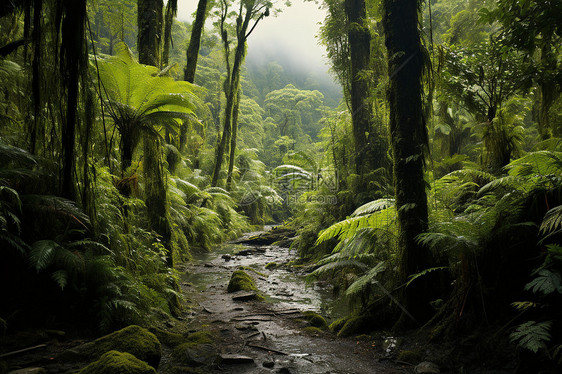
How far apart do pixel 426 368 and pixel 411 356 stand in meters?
0.25

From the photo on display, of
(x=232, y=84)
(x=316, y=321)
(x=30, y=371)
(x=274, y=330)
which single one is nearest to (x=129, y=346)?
(x=30, y=371)

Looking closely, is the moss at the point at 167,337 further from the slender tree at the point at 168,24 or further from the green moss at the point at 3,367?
the slender tree at the point at 168,24

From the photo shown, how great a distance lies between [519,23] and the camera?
4285 millimetres

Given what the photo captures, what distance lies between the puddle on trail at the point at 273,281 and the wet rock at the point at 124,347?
249cm

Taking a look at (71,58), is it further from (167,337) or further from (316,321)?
(316,321)

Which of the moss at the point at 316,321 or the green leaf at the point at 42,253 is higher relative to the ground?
the green leaf at the point at 42,253

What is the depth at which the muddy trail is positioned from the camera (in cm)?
274

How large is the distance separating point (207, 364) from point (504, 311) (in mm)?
2622

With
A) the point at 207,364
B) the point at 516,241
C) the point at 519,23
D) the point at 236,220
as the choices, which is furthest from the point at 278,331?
the point at 236,220

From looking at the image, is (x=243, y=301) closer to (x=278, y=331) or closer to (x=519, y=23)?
(x=278, y=331)

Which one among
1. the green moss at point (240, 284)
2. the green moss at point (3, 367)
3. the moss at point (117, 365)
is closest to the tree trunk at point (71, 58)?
the green moss at point (3, 367)

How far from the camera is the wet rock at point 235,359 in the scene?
280 centimetres

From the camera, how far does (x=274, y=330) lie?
12.5ft

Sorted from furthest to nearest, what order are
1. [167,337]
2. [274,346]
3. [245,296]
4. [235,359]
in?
[245,296] → [274,346] → [167,337] → [235,359]
